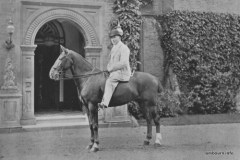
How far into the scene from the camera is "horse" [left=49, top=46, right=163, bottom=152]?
7.57 m

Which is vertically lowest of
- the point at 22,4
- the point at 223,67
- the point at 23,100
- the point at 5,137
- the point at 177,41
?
the point at 5,137

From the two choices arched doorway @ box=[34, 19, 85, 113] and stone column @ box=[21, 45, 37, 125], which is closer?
stone column @ box=[21, 45, 37, 125]

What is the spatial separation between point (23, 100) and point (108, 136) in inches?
132

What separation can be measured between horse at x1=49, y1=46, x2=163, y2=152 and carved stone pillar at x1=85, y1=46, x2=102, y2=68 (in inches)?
147

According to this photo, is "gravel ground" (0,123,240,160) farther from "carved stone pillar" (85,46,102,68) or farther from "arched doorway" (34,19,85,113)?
"arched doorway" (34,19,85,113)

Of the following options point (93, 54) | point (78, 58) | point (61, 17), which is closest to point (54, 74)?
point (78, 58)

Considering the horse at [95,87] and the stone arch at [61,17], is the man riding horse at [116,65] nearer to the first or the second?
the horse at [95,87]

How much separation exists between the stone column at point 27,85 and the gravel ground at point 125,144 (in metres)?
0.70

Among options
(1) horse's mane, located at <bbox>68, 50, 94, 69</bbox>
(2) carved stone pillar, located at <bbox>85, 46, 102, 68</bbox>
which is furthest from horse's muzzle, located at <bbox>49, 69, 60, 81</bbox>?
(2) carved stone pillar, located at <bbox>85, 46, 102, 68</bbox>

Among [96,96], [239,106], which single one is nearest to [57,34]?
[96,96]

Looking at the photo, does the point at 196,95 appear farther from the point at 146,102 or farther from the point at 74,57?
the point at 74,57

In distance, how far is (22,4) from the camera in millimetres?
10922

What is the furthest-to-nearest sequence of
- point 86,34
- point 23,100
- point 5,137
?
point 86,34 → point 23,100 → point 5,137

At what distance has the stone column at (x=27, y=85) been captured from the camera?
10751mm
